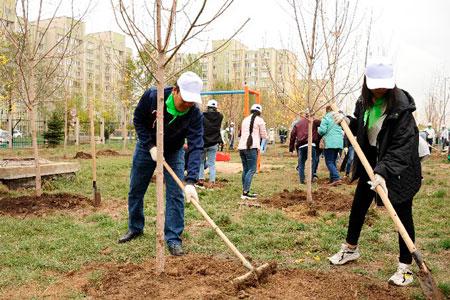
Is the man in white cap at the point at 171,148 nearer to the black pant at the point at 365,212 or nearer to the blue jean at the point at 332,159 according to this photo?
the black pant at the point at 365,212

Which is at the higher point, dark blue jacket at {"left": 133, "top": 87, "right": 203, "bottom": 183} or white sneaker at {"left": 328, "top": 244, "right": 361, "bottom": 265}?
dark blue jacket at {"left": 133, "top": 87, "right": 203, "bottom": 183}

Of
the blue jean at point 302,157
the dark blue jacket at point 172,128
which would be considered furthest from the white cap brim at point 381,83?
the blue jean at point 302,157

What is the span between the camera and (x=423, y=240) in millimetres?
4988

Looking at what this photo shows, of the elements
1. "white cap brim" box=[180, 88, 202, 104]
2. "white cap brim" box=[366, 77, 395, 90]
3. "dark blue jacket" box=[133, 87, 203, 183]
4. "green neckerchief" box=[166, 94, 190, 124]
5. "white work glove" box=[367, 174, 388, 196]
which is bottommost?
"white work glove" box=[367, 174, 388, 196]

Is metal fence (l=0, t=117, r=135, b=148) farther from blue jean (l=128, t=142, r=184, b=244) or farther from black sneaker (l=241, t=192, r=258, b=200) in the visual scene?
blue jean (l=128, t=142, r=184, b=244)

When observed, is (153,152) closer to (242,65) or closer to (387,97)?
(387,97)

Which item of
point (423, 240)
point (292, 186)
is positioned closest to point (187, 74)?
point (423, 240)

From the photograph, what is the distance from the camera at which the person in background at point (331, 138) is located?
8.89 m

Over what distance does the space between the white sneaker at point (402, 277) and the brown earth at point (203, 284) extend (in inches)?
3.6

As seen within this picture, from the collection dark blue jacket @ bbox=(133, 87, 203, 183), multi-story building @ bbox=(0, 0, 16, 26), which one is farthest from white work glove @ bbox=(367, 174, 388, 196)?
multi-story building @ bbox=(0, 0, 16, 26)

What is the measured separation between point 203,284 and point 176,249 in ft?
3.37

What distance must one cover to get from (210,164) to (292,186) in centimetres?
192

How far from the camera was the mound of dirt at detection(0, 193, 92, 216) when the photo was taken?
6.10 m

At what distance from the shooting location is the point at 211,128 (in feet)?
28.7
